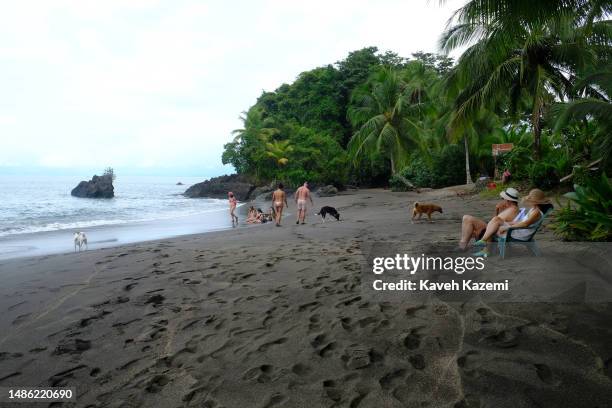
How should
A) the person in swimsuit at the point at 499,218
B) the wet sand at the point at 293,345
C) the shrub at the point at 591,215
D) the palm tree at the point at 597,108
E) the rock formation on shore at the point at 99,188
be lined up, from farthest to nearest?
1. the rock formation on shore at the point at 99,188
2. the palm tree at the point at 597,108
3. the shrub at the point at 591,215
4. the person in swimsuit at the point at 499,218
5. the wet sand at the point at 293,345

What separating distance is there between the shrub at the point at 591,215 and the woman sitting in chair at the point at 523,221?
1.12m

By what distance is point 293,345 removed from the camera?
3.21 metres

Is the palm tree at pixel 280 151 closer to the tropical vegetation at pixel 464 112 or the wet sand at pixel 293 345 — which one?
the tropical vegetation at pixel 464 112

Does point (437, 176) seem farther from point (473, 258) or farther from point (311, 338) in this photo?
point (311, 338)

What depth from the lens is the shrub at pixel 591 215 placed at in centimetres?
516

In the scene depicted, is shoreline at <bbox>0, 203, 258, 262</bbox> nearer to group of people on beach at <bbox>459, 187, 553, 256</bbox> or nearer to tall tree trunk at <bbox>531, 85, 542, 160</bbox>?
group of people on beach at <bbox>459, 187, 553, 256</bbox>

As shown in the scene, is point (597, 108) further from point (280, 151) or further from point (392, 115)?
point (280, 151)

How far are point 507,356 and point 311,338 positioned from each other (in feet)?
4.78

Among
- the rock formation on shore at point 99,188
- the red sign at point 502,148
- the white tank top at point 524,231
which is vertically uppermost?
the red sign at point 502,148

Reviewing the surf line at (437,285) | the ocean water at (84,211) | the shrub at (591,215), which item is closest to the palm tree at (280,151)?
the ocean water at (84,211)

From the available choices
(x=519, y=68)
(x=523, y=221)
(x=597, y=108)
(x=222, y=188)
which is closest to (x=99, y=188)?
(x=222, y=188)

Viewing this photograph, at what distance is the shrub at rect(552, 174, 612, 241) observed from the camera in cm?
516

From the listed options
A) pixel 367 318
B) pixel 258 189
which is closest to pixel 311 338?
pixel 367 318

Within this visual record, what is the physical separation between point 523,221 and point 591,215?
160 cm
